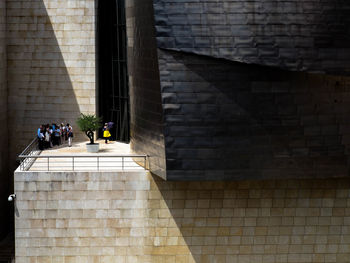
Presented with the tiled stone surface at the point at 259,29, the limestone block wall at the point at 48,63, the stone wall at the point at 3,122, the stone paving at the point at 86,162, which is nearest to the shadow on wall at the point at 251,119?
the tiled stone surface at the point at 259,29

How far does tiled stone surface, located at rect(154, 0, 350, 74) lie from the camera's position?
24.2 meters

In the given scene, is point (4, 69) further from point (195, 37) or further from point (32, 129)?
point (195, 37)

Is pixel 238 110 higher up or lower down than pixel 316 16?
lower down

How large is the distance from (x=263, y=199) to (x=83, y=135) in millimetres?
10669

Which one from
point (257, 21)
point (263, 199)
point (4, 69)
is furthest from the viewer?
point (4, 69)

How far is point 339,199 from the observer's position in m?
27.1

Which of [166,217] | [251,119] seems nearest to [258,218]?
[166,217]

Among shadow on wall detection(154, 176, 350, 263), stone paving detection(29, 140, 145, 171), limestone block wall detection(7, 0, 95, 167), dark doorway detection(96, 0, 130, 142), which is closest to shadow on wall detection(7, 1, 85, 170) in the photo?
limestone block wall detection(7, 0, 95, 167)

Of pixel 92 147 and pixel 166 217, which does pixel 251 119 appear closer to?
pixel 166 217

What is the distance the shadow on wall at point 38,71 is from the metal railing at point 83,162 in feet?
18.1

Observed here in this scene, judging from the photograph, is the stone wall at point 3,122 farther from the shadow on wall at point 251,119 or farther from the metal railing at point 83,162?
the shadow on wall at point 251,119

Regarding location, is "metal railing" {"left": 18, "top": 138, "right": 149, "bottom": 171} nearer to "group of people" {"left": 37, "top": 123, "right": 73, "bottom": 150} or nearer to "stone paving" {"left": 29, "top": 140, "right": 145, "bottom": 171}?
"stone paving" {"left": 29, "top": 140, "right": 145, "bottom": 171}

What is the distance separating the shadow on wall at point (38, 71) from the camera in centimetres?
3400

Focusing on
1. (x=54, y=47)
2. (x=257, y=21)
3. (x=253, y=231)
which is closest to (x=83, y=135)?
(x=54, y=47)
